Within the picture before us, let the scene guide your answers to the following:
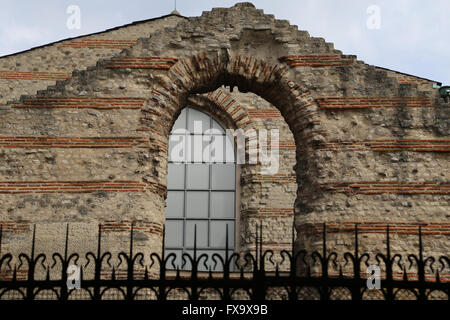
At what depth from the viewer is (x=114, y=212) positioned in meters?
7.98

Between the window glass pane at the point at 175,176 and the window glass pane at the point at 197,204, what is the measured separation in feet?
0.93

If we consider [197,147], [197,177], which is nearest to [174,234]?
[197,177]

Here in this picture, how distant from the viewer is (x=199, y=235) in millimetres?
12961

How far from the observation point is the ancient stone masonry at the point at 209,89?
314 inches

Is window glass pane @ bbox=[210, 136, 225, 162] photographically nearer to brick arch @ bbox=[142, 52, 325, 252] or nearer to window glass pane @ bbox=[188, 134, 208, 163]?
window glass pane @ bbox=[188, 134, 208, 163]

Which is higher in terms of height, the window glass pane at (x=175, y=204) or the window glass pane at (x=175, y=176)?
the window glass pane at (x=175, y=176)

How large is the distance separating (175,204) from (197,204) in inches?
18.1

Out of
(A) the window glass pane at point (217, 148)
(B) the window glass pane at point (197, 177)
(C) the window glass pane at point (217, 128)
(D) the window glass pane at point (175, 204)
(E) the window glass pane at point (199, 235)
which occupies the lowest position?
(E) the window glass pane at point (199, 235)

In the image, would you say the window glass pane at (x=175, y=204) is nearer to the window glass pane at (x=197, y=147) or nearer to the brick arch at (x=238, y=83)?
the window glass pane at (x=197, y=147)

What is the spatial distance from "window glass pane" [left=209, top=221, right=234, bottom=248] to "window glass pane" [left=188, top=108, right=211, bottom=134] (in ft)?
6.89

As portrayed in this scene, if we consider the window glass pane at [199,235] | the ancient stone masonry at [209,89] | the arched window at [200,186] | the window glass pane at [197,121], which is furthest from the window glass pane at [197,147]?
the ancient stone masonry at [209,89]

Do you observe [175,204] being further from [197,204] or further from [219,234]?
[219,234]

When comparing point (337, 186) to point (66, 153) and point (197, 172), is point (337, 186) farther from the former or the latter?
point (197, 172)
